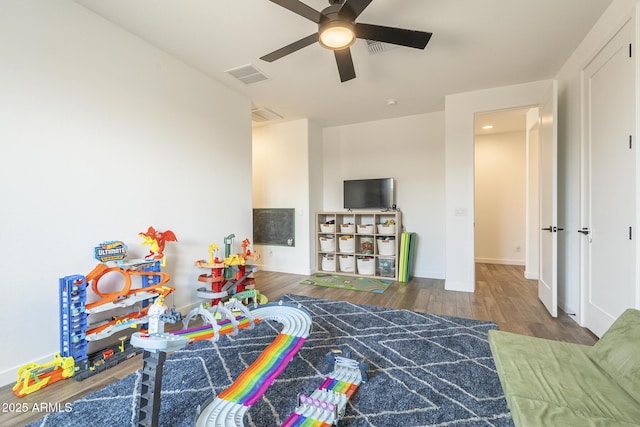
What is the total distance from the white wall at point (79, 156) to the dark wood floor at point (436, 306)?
402mm

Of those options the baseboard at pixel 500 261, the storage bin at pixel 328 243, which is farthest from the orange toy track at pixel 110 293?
the baseboard at pixel 500 261

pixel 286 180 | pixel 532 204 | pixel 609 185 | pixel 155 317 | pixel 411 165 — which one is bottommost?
pixel 155 317

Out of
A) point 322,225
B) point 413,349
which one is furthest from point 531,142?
point 413,349

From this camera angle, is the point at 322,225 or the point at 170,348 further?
the point at 322,225

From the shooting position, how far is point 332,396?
1544 millimetres

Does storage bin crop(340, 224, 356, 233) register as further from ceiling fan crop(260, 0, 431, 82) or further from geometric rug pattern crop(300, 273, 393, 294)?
ceiling fan crop(260, 0, 431, 82)

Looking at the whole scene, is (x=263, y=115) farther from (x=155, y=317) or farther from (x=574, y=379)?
(x=574, y=379)

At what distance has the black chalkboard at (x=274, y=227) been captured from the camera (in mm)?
5039

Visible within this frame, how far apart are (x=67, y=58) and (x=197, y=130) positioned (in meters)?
1.22

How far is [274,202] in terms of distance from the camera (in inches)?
205

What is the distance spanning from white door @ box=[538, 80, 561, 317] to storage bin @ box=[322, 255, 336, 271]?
9.65ft

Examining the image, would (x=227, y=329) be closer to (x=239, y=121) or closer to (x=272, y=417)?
(x=272, y=417)

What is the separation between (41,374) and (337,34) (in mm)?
3105

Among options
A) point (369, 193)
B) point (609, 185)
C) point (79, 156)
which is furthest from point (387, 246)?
point (79, 156)
